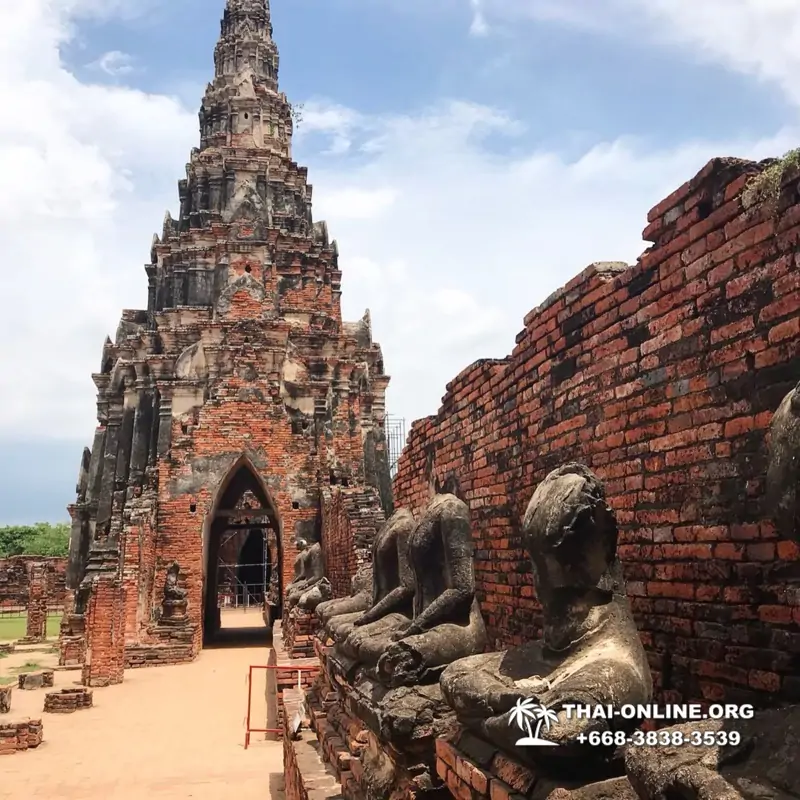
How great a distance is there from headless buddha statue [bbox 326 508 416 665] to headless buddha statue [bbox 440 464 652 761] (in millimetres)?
1735

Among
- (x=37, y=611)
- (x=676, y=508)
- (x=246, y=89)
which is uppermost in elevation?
(x=246, y=89)

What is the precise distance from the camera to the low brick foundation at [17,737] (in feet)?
32.4

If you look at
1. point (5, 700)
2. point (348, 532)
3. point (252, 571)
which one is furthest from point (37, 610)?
point (252, 571)

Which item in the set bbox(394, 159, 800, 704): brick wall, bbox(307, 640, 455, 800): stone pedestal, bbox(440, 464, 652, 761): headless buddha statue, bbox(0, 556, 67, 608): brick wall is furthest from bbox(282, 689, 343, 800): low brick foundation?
bbox(0, 556, 67, 608): brick wall

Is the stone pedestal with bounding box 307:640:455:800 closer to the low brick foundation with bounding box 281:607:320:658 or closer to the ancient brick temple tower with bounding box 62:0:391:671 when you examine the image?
the low brick foundation with bounding box 281:607:320:658

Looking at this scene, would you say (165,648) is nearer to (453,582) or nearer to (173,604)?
(173,604)

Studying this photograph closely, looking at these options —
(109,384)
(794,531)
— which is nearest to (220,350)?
(109,384)

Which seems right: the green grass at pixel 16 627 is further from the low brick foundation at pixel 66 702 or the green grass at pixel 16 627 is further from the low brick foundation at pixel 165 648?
the low brick foundation at pixel 66 702

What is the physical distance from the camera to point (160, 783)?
8398 millimetres

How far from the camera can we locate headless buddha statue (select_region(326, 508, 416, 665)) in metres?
5.67

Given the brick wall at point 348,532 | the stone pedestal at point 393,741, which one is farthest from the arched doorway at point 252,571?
the stone pedestal at point 393,741

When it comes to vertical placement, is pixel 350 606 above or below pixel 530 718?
above

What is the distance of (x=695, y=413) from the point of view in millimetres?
4109

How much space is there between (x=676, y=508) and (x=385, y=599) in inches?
102
